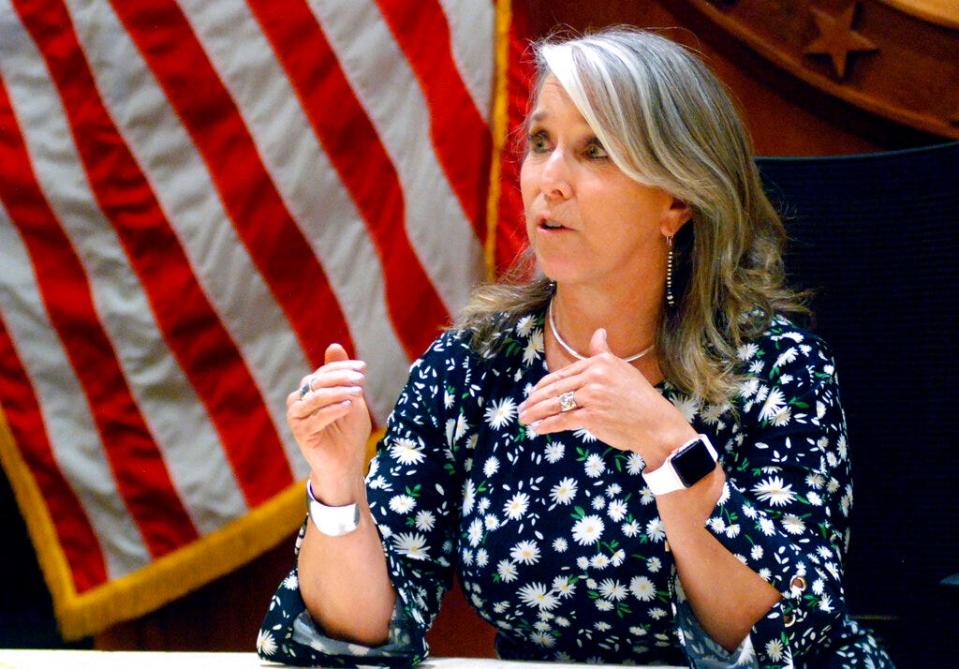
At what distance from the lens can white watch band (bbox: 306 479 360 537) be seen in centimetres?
122

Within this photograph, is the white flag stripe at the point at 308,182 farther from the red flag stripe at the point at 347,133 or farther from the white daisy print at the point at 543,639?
the white daisy print at the point at 543,639

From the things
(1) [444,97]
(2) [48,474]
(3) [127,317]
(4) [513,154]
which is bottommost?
(2) [48,474]

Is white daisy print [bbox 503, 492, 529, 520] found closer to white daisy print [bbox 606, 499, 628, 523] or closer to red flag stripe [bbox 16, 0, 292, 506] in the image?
white daisy print [bbox 606, 499, 628, 523]

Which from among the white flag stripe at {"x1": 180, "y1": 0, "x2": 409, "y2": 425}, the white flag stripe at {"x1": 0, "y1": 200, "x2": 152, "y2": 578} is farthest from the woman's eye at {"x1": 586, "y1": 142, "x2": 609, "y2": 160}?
the white flag stripe at {"x1": 0, "y1": 200, "x2": 152, "y2": 578}

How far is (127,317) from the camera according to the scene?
6.91 feet

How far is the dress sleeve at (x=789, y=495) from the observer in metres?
1.11

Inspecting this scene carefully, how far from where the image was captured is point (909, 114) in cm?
180

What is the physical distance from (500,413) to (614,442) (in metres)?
0.31

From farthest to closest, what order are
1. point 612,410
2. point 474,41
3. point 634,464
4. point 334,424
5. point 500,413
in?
point 474,41, point 500,413, point 634,464, point 334,424, point 612,410

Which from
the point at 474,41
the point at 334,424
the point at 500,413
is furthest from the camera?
the point at 474,41

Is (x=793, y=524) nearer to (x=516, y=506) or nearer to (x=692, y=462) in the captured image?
(x=692, y=462)

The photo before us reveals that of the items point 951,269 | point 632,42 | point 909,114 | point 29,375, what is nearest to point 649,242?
point 632,42

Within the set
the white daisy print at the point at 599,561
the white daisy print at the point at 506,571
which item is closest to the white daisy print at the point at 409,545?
the white daisy print at the point at 506,571

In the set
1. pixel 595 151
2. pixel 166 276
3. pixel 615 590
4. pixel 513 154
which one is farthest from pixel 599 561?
pixel 166 276
